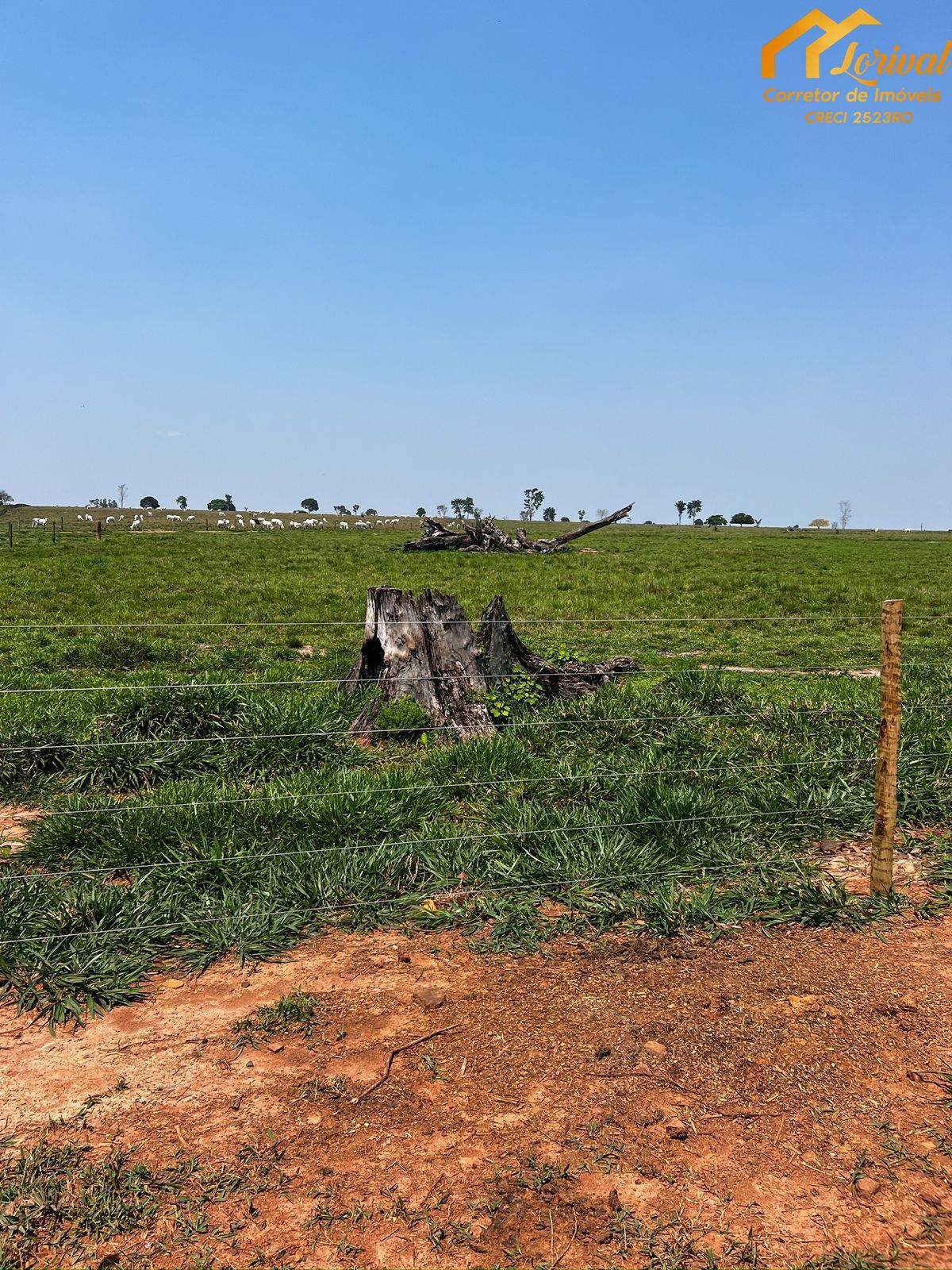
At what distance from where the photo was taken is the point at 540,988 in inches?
156

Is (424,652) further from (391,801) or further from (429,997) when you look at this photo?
(429,997)

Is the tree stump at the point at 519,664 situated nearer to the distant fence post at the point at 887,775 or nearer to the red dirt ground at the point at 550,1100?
the distant fence post at the point at 887,775

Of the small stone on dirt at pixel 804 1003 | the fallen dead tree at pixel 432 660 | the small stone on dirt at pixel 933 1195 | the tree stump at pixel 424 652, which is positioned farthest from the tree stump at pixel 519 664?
the small stone on dirt at pixel 933 1195

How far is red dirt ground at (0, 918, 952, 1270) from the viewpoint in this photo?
2.63 meters

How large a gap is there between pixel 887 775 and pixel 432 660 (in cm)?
426

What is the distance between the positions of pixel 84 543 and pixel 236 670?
25.1 meters

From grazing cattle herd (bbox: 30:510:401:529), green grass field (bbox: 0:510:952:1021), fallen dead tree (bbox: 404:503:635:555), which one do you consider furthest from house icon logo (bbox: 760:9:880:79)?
grazing cattle herd (bbox: 30:510:401:529)

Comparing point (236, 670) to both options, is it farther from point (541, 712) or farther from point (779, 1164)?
point (779, 1164)

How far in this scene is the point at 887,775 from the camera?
479 cm

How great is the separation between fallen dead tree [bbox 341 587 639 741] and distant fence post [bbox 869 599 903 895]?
3.50 metres

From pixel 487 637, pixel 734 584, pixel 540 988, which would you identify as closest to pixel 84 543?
pixel 734 584

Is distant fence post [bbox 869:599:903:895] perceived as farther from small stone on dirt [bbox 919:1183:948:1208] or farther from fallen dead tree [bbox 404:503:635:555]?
fallen dead tree [bbox 404:503:635:555]

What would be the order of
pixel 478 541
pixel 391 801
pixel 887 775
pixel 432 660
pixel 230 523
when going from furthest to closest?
pixel 230 523 → pixel 478 541 → pixel 432 660 → pixel 391 801 → pixel 887 775

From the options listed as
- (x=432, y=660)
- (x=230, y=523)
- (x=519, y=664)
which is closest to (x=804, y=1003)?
(x=432, y=660)
